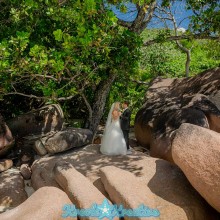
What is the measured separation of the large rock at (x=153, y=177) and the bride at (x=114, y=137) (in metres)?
0.17

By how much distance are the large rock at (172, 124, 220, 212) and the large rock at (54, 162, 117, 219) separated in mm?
1421

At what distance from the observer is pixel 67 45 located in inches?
243

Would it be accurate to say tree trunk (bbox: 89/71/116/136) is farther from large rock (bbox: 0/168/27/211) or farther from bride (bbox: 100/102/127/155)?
large rock (bbox: 0/168/27/211)

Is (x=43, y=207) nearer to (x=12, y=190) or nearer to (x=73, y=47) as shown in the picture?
(x=12, y=190)

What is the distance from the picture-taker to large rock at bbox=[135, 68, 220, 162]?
727cm

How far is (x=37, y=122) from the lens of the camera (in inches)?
372

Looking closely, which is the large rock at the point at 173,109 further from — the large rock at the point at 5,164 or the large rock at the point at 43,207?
the large rock at the point at 5,164

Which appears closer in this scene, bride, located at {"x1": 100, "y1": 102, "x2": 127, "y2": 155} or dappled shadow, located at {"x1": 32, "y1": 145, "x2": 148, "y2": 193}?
dappled shadow, located at {"x1": 32, "y1": 145, "x2": 148, "y2": 193}

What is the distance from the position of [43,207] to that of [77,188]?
722 mm

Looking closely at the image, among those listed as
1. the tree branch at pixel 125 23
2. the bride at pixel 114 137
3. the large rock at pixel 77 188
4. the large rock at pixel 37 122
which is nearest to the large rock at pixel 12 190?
the large rock at pixel 77 188

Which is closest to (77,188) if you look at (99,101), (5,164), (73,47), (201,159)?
(201,159)

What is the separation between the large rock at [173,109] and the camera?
23.9 feet

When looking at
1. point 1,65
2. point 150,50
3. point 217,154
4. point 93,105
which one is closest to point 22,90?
point 93,105

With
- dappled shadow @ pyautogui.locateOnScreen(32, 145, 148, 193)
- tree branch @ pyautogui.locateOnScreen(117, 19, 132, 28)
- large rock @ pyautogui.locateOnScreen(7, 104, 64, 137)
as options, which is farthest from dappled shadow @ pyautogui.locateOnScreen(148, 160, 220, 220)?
tree branch @ pyautogui.locateOnScreen(117, 19, 132, 28)
